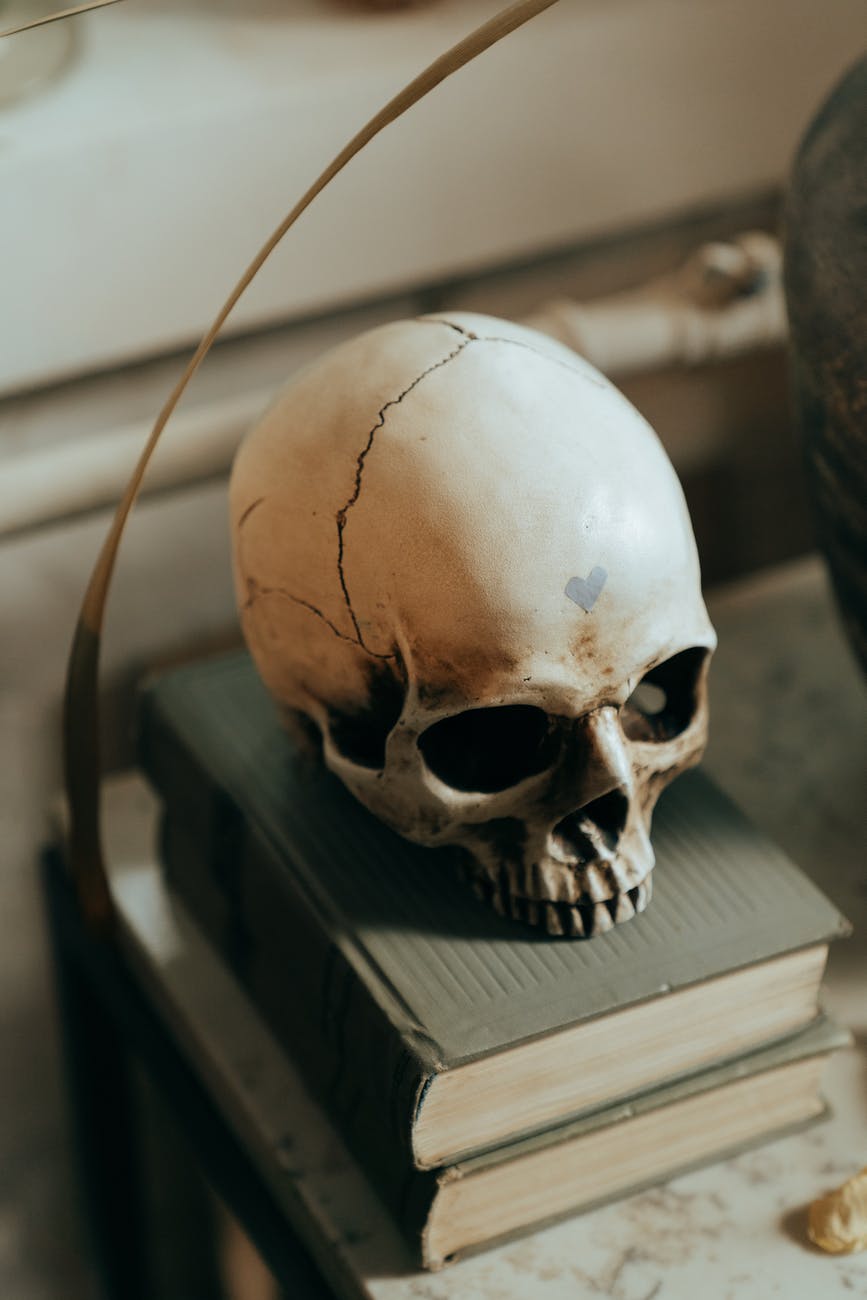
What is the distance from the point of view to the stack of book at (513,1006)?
2.37ft

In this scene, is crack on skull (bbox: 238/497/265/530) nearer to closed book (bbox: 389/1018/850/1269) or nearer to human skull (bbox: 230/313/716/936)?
human skull (bbox: 230/313/716/936)

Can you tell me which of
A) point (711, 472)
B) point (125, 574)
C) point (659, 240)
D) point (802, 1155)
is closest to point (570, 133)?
point (659, 240)

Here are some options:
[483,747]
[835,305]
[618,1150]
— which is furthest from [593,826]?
[835,305]

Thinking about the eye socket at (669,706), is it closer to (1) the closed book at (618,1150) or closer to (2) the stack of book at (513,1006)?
(2) the stack of book at (513,1006)

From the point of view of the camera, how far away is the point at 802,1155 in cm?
82

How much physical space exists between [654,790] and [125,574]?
0.49 m

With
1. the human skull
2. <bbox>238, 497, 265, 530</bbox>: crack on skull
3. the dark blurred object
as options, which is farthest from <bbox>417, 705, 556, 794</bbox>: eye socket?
the dark blurred object

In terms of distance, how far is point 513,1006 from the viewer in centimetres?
72

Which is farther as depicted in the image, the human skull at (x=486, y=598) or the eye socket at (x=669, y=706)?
the eye socket at (x=669, y=706)

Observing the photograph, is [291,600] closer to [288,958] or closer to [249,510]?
[249,510]

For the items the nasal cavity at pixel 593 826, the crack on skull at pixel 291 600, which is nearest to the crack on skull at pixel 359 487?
the crack on skull at pixel 291 600

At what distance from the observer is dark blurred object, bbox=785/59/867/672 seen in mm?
802

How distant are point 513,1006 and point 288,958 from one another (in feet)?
0.46

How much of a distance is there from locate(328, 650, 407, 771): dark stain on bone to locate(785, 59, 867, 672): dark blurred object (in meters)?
0.29
